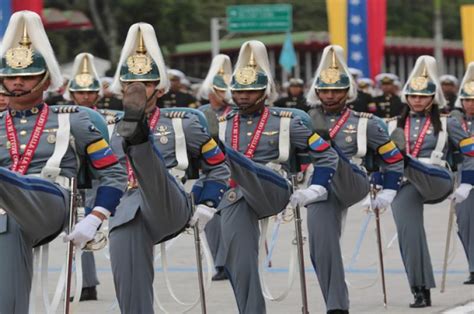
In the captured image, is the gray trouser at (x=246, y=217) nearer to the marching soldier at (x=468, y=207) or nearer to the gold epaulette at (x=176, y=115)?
the gold epaulette at (x=176, y=115)

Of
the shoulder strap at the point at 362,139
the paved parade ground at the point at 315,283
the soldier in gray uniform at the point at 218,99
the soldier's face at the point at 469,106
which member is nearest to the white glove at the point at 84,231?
the shoulder strap at the point at 362,139

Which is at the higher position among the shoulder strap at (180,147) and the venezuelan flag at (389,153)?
the shoulder strap at (180,147)

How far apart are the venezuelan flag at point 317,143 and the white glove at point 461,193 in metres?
3.21

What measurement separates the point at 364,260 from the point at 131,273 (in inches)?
340

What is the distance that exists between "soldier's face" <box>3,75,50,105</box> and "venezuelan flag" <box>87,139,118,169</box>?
417 millimetres

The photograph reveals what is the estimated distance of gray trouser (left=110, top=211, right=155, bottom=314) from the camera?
10.0 metres

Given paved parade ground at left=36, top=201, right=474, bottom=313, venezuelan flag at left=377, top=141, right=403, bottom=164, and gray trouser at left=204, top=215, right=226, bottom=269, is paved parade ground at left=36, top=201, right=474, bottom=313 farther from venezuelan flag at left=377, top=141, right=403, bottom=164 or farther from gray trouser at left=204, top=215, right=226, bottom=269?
venezuelan flag at left=377, top=141, right=403, bottom=164

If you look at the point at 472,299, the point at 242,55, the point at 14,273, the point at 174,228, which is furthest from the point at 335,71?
the point at 14,273

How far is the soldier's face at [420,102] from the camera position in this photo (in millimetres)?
15070

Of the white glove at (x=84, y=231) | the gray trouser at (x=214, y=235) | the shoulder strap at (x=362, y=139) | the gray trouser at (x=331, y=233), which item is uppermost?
the shoulder strap at (x=362, y=139)

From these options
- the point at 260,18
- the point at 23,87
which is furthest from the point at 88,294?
the point at 260,18

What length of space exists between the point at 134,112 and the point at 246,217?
10.00 feet

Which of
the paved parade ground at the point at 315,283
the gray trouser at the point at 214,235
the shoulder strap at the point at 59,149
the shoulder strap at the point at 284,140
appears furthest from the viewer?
the gray trouser at the point at 214,235

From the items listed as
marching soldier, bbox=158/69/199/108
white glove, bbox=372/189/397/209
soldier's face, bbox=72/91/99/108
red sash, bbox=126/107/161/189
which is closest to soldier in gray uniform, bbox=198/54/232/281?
soldier's face, bbox=72/91/99/108
